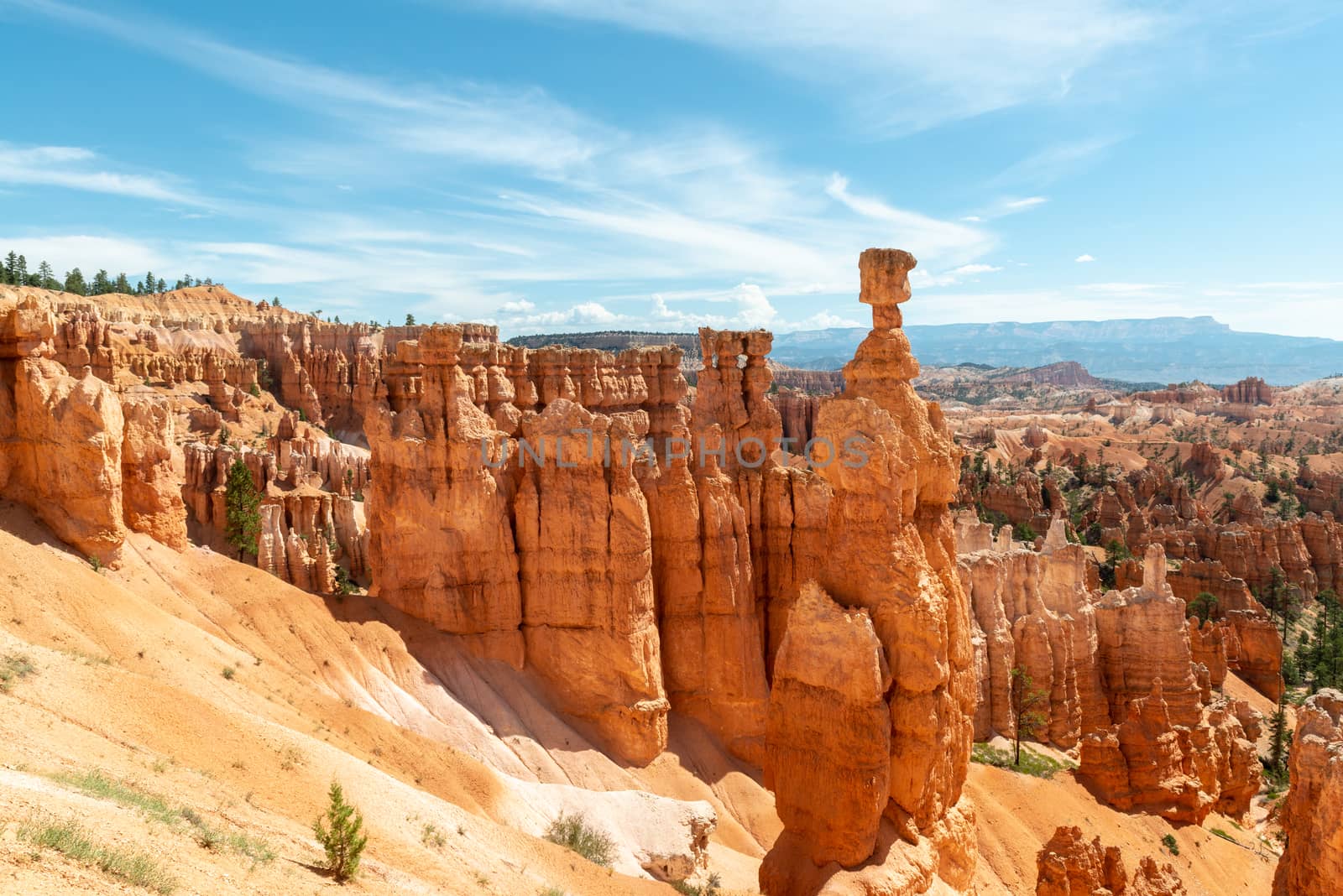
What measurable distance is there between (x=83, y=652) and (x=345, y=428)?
2709 inches

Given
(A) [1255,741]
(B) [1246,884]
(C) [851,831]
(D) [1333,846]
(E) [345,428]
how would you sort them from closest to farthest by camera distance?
(C) [851,831] → (D) [1333,846] → (B) [1246,884] → (A) [1255,741] → (E) [345,428]

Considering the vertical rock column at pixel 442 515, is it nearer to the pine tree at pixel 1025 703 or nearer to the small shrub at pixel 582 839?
the small shrub at pixel 582 839

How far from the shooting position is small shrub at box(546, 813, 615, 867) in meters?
18.5

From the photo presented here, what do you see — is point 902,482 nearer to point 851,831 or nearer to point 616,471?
point 851,831

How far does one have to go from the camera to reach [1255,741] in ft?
123

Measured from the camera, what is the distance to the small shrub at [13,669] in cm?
1254

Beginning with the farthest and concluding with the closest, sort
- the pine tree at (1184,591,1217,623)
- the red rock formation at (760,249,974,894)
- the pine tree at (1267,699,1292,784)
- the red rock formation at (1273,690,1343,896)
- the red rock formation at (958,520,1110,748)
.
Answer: the pine tree at (1184,591,1217,623)
the pine tree at (1267,699,1292,784)
the red rock formation at (958,520,1110,748)
the red rock formation at (1273,690,1343,896)
the red rock formation at (760,249,974,894)

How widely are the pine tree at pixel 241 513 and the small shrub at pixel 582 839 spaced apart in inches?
773

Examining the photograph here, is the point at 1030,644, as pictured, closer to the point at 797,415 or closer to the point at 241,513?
the point at 241,513

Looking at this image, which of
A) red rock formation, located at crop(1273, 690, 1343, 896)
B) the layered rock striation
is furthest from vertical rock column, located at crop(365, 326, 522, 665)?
red rock formation, located at crop(1273, 690, 1343, 896)

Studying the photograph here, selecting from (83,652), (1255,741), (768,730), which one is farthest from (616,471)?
(1255,741)

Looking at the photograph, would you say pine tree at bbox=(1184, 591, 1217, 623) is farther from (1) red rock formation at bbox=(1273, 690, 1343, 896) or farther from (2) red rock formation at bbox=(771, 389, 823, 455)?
(1) red rock formation at bbox=(1273, 690, 1343, 896)

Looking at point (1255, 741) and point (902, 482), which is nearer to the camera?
point (902, 482)

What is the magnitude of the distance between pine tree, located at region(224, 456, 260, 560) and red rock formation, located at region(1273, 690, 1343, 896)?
3260 cm
